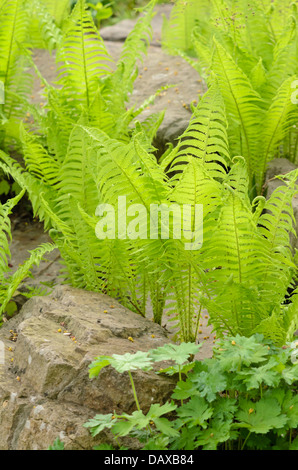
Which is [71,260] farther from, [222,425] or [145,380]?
[222,425]

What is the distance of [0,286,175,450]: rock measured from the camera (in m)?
2.15

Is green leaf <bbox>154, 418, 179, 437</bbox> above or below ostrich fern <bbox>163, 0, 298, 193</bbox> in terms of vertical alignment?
below

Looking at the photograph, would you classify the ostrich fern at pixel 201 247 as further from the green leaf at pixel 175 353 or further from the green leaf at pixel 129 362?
the green leaf at pixel 129 362

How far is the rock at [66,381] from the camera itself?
2.15 meters

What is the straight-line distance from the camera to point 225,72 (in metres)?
3.26

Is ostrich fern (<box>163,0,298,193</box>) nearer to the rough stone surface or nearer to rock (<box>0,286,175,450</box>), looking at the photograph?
the rough stone surface

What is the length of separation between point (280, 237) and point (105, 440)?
3.57ft

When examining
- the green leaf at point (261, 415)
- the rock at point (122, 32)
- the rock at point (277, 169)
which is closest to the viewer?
the green leaf at point (261, 415)

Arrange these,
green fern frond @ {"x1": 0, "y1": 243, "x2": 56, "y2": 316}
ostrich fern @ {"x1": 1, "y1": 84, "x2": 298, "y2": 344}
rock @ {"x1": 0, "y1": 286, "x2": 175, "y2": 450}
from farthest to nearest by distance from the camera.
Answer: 1. green fern frond @ {"x1": 0, "y1": 243, "x2": 56, "y2": 316}
2. ostrich fern @ {"x1": 1, "y1": 84, "x2": 298, "y2": 344}
3. rock @ {"x1": 0, "y1": 286, "x2": 175, "y2": 450}

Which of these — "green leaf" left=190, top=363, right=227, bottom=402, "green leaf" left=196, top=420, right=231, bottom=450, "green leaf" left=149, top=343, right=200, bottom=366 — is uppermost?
"green leaf" left=149, top=343, right=200, bottom=366

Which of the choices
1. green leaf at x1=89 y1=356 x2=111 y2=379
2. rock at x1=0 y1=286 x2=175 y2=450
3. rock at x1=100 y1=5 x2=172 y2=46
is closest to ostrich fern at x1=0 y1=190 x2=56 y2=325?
rock at x1=0 y1=286 x2=175 y2=450

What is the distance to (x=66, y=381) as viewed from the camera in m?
2.27

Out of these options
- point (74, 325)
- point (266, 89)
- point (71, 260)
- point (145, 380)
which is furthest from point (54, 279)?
point (266, 89)

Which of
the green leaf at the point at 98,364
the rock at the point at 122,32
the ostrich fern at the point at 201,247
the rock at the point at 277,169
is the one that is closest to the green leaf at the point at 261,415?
the ostrich fern at the point at 201,247
